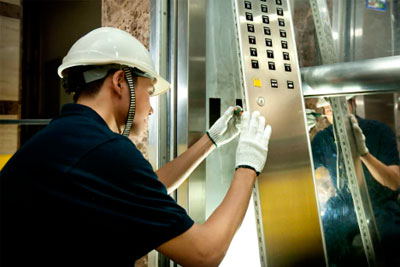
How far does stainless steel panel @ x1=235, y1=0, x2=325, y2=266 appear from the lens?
0.94m

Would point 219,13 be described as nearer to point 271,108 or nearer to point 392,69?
point 271,108

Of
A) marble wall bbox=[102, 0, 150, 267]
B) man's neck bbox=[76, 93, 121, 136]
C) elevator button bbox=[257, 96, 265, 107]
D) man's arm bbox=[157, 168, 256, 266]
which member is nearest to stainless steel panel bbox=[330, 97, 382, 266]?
elevator button bbox=[257, 96, 265, 107]

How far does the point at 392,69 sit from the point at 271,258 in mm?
743

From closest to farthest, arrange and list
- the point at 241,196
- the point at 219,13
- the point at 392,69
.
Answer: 1. the point at 241,196
2. the point at 392,69
3. the point at 219,13

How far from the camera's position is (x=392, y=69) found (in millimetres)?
976

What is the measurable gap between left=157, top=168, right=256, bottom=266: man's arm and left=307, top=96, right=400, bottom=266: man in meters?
0.51

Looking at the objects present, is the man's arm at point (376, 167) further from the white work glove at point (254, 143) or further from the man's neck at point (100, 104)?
the man's neck at point (100, 104)

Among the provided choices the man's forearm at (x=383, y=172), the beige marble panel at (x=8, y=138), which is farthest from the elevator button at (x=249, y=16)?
the beige marble panel at (x=8, y=138)

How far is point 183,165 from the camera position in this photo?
1.17 m

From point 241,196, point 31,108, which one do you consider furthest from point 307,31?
point 31,108

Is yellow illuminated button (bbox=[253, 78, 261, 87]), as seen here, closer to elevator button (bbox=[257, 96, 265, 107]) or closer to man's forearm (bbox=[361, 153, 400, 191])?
elevator button (bbox=[257, 96, 265, 107])

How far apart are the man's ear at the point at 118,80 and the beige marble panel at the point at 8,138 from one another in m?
1.94

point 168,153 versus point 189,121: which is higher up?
point 189,121

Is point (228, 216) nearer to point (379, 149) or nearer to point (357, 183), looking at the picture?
point (357, 183)
